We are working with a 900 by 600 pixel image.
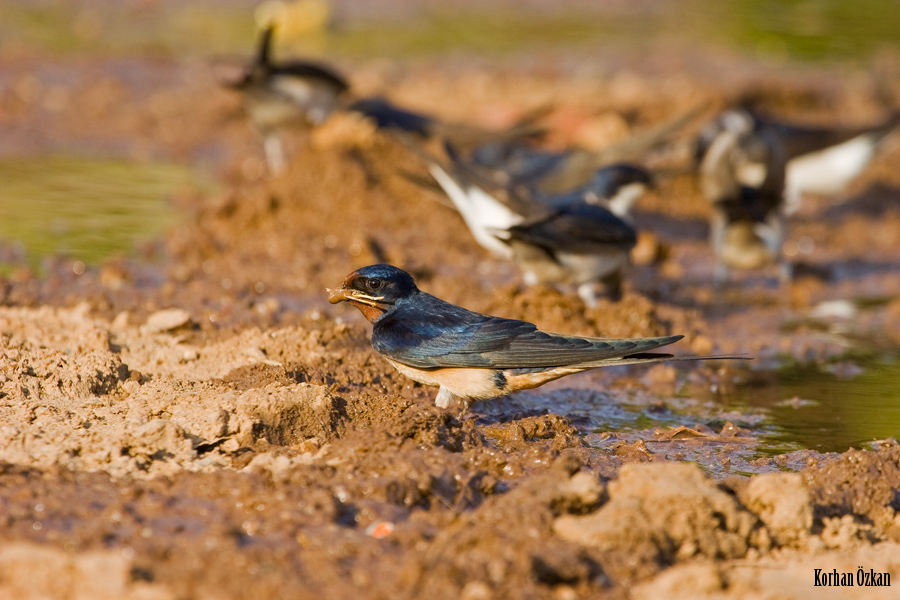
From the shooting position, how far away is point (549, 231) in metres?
6.04

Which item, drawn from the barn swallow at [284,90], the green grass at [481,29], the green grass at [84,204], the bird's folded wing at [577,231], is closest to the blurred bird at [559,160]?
the barn swallow at [284,90]

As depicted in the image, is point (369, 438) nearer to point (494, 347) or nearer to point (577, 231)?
point (494, 347)

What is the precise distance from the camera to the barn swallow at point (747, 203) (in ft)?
25.8

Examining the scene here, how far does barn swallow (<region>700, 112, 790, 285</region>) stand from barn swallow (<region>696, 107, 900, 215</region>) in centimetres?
142

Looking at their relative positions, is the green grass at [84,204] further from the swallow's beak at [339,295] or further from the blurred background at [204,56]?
the swallow's beak at [339,295]

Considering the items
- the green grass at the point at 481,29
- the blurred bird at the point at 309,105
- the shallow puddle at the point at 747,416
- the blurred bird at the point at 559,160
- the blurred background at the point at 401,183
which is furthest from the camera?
the green grass at the point at 481,29

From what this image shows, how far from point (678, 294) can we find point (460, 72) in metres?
7.19

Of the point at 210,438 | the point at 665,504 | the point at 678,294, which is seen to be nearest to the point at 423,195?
the point at 678,294

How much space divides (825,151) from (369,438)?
23.4 feet

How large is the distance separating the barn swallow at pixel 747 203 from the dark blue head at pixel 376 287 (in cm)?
411

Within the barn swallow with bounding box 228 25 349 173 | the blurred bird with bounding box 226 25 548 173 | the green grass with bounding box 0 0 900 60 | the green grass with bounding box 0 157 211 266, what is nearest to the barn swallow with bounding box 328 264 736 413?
the green grass with bounding box 0 157 211 266

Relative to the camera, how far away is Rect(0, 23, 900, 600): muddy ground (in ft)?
10.4

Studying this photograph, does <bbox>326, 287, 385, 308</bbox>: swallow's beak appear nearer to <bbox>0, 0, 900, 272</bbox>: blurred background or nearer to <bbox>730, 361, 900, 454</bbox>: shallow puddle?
<bbox>730, 361, 900, 454</bbox>: shallow puddle

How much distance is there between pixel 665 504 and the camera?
3449 millimetres
